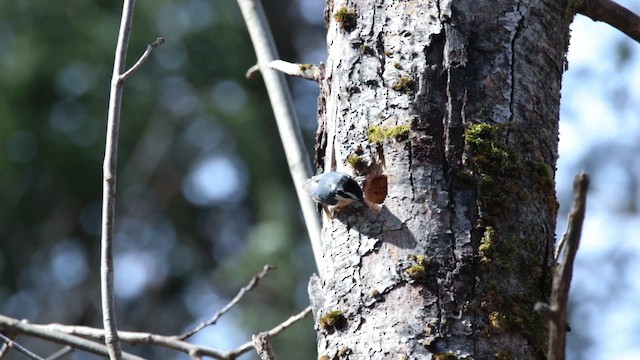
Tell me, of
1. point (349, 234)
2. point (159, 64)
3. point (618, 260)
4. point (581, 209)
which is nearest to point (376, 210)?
point (349, 234)

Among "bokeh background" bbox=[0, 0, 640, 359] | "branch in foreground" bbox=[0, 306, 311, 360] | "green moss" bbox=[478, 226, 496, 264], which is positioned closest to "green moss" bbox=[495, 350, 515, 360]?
"green moss" bbox=[478, 226, 496, 264]

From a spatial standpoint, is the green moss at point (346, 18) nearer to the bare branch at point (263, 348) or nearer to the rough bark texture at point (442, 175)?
the rough bark texture at point (442, 175)

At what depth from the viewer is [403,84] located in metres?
1.60

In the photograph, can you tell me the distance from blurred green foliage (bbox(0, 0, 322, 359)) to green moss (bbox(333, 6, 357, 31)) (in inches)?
141

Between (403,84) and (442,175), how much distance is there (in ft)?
0.59

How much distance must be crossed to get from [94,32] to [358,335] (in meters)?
4.27

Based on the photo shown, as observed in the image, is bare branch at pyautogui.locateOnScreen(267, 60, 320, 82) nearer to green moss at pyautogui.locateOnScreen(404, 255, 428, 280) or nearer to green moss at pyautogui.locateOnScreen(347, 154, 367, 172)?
green moss at pyautogui.locateOnScreen(347, 154, 367, 172)

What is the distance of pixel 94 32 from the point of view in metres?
5.38

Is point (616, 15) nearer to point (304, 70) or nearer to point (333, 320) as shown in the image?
point (304, 70)

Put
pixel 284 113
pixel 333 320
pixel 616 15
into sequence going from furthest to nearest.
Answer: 1. pixel 284 113
2. pixel 616 15
3. pixel 333 320

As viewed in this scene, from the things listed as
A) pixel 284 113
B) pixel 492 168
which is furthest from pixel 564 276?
pixel 284 113

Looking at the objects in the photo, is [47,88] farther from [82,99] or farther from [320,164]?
[320,164]

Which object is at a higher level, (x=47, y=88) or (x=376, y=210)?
(x=47, y=88)

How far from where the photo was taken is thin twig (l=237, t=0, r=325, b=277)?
2.21 meters
